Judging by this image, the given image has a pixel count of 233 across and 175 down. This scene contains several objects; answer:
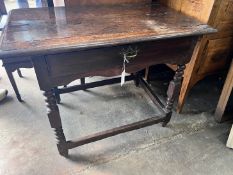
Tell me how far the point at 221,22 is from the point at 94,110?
3.56ft

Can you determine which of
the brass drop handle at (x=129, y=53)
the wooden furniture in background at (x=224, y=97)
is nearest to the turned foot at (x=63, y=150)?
the brass drop handle at (x=129, y=53)

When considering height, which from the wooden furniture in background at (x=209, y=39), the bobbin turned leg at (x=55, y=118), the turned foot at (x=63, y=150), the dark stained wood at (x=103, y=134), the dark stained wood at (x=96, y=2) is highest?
the dark stained wood at (x=96, y=2)

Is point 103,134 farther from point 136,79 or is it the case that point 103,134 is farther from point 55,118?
point 136,79

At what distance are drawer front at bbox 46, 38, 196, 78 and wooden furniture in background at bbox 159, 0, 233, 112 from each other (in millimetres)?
234

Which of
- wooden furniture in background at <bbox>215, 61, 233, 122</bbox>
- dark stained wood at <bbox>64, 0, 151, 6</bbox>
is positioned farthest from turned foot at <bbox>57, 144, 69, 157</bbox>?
wooden furniture in background at <bbox>215, 61, 233, 122</bbox>

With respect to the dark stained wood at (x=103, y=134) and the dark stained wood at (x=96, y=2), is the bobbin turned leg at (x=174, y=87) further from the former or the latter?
the dark stained wood at (x=96, y=2)

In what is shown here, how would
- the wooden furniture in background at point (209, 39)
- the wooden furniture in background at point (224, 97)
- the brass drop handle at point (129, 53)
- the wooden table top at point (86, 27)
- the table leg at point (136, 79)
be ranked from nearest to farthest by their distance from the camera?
1. the wooden table top at point (86, 27)
2. the brass drop handle at point (129, 53)
3. the wooden furniture in background at point (209, 39)
4. the wooden furniture in background at point (224, 97)
5. the table leg at point (136, 79)

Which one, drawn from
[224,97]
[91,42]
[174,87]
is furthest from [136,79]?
[91,42]

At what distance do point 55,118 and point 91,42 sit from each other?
0.47 meters

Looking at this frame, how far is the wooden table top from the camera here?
2.68ft

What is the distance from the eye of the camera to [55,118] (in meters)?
1.08

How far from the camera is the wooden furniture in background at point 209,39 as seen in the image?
1.20 m

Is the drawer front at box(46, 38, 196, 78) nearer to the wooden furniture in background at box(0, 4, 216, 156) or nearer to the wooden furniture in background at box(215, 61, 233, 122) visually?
the wooden furniture in background at box(0, 4, 216, 156)

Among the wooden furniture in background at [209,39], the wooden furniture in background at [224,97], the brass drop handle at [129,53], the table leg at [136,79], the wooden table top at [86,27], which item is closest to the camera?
the wooden table top at [86,27]
